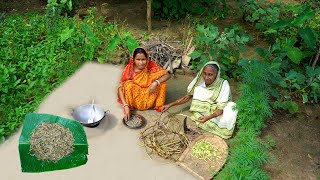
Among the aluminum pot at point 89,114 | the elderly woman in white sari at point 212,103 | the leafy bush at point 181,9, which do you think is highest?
the leafy bush at point 181,9

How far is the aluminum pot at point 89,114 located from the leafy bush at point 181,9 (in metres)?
3.31

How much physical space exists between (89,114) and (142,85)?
807 millimetres

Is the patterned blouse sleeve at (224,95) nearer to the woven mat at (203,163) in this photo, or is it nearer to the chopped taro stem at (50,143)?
the woven mat at (203,163)

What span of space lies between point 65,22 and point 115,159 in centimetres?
352

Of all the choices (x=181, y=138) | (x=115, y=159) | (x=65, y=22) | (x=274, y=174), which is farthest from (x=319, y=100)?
(x=65, y=22)

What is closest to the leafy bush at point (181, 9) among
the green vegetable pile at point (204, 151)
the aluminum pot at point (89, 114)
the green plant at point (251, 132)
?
the green plant at point (251, 132)

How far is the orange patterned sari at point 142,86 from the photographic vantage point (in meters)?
4.85

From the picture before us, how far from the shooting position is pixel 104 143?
4.49 m

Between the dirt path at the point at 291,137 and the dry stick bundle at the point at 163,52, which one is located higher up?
the dry stick bundle at the point at 163,52

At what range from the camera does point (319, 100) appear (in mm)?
5316

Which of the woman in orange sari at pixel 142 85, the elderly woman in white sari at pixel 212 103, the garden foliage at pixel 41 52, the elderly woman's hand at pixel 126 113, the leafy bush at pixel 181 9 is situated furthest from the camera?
the leafy bush at pixel 181 9

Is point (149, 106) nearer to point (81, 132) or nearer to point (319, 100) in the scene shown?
point (81, 132)

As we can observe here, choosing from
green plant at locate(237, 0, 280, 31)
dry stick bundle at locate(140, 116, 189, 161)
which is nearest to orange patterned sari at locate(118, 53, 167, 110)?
dry stick bundle at locate(140, 116, 189, 161)

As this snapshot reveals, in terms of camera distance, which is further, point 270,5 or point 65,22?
point 270,5
